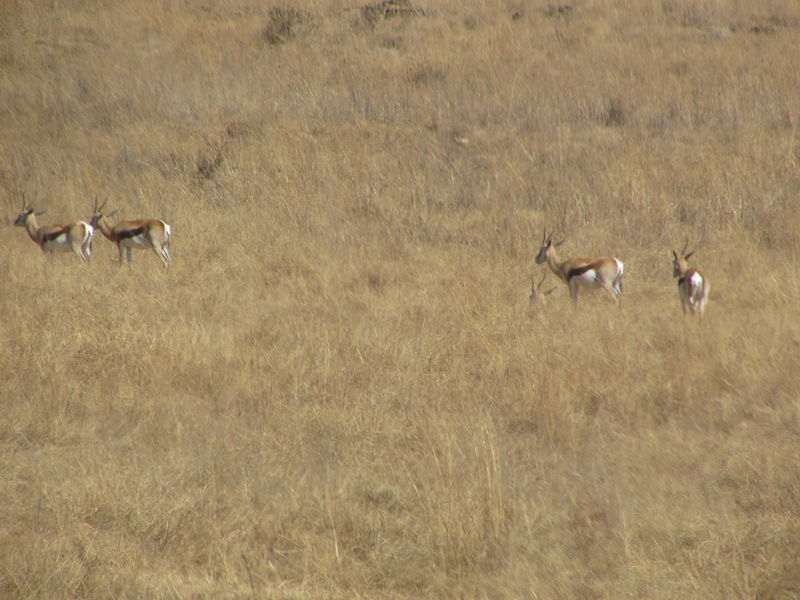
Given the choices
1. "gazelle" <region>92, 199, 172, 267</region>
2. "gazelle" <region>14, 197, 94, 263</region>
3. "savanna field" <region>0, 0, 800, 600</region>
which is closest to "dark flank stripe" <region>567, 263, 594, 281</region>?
"savanna field" <region>0, 0, 800, 600</region>

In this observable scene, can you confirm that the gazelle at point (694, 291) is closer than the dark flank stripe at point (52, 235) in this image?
Yes

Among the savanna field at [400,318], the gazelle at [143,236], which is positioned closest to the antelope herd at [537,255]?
the gazelle at [143,236]

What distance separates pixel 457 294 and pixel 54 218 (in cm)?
598

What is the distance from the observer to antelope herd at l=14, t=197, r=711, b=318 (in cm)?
759

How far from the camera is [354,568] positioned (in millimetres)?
3955

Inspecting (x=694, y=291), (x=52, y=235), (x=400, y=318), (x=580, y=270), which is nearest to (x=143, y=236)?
(x=52, y=235)

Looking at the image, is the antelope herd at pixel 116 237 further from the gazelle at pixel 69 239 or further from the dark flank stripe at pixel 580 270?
the dark flank stripe at pixel 580 270

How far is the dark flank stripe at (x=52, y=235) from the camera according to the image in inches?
375

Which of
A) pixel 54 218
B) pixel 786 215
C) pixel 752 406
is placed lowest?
pixel 54 218

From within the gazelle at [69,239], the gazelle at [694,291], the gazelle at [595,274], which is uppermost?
the gazelle at [694,291]

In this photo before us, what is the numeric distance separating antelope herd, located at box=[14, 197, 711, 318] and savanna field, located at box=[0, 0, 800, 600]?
0.18 meters

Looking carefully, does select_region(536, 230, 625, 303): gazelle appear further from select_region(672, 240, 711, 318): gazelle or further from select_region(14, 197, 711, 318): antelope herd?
select_region(672, 240, 711, 318): gazelle

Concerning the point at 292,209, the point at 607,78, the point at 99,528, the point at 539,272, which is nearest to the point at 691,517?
the point at 99,528

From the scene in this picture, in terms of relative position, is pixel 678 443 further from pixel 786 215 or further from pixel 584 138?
pixel 584 138
